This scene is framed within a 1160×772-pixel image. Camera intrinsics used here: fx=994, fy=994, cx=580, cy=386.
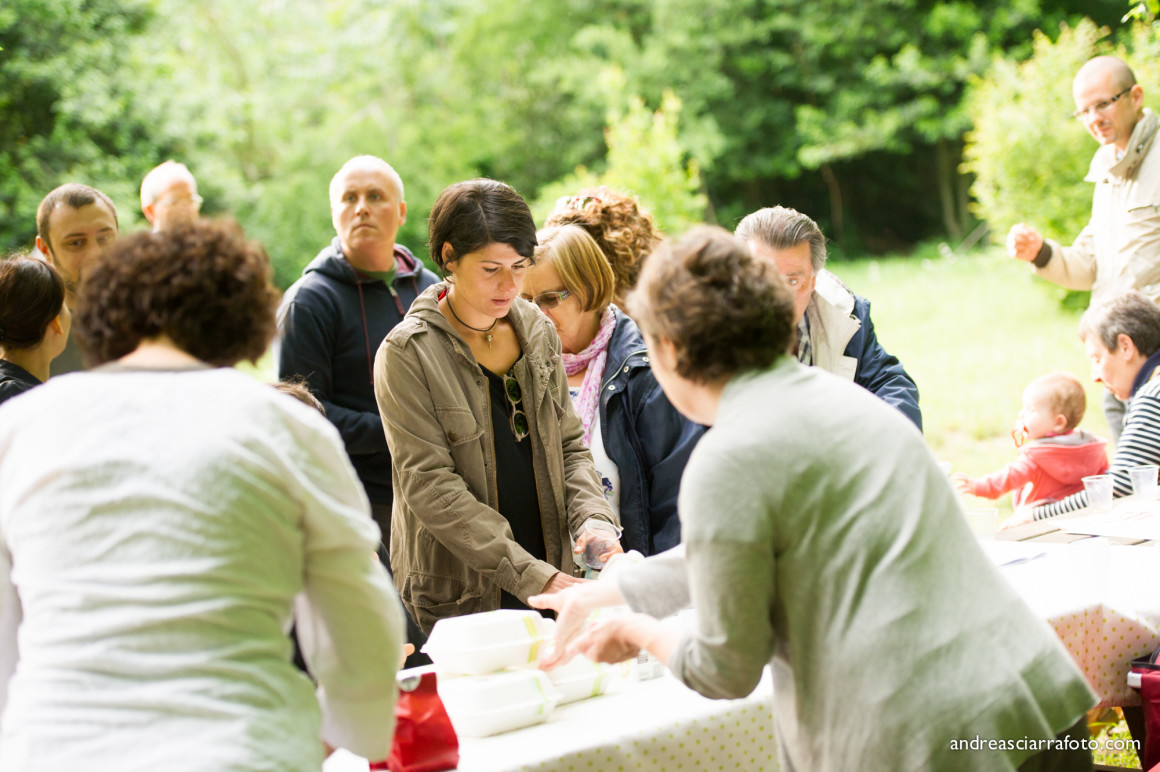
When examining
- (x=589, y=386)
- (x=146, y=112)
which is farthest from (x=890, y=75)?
(x=589, y=386)

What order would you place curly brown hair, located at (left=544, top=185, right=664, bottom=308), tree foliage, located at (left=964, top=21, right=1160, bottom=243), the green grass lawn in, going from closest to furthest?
Answer: curly brown hair, located at (left=544, top=185, right=664, bottom=308)
the green grass lawn
tree foliage, located at (left=964, top=21, right=1160, bottom=243)

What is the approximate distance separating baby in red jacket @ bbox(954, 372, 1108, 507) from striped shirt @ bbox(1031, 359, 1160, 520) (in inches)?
12.2

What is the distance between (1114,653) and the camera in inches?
85.4

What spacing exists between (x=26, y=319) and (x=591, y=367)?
55.7 inches

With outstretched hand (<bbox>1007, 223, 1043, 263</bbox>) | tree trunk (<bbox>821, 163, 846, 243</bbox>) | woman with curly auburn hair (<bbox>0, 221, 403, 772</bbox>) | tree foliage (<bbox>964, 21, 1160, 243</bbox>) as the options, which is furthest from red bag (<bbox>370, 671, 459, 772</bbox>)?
tree trunk (<bbox>821, 163, 846, 243</bbox>)

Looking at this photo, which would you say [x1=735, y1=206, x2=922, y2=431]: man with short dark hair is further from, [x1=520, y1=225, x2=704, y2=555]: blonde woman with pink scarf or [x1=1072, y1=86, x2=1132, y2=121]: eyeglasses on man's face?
[x1=1072, y1=86, x2=1132, y2=121]: eyeglasses on man's face

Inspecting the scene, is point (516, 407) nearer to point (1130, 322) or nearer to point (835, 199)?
point (1130, 322)

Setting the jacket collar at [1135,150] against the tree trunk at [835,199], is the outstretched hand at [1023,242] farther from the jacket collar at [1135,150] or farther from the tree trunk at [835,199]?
the tree trunk at [835,199]

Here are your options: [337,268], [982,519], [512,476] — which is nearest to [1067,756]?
[982,519]

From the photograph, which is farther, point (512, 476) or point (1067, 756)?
point (512, 476)

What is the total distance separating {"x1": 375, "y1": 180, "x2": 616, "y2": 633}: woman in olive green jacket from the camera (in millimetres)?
2184

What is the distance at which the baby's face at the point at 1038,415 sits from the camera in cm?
358

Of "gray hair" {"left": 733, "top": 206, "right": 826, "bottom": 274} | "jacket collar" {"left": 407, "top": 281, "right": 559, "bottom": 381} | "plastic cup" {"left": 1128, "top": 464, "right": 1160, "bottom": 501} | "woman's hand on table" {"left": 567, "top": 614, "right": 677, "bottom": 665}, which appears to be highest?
"gray hair" {"left": 733, "top": 206, "right": 826, "bottom": 274}

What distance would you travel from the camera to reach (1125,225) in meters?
4.12
